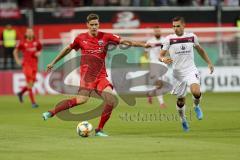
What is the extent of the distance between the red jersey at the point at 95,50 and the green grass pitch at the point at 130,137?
1255mm

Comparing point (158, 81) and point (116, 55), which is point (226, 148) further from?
point (116, 55)

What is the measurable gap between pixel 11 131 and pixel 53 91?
1586 centimetres

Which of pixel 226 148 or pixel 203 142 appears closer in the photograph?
pixel 226 148

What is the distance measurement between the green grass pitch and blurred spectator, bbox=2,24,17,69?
9.44m

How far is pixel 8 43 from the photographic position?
34469 millimetres

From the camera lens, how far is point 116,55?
31.4 metres

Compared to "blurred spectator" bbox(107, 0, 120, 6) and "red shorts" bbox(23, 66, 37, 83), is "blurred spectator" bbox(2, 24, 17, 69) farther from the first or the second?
"red shorts" bbox(23, 66, 37, 83)

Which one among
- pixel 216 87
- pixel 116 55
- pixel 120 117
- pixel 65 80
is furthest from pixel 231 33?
pixel 120 117


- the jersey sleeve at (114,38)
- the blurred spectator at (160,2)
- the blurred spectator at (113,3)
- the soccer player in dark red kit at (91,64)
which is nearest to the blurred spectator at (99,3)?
the blurred spectator at (113,3)

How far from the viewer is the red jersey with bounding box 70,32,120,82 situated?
53.0 ft

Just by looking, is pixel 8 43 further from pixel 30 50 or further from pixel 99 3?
pixel 30 50

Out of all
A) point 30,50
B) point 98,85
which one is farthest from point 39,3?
point 98,85

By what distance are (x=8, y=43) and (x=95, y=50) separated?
18801 millimetres

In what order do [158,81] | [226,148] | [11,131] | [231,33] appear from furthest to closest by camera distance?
[231,33] → [158,81] → [11,131] → [226,148]
